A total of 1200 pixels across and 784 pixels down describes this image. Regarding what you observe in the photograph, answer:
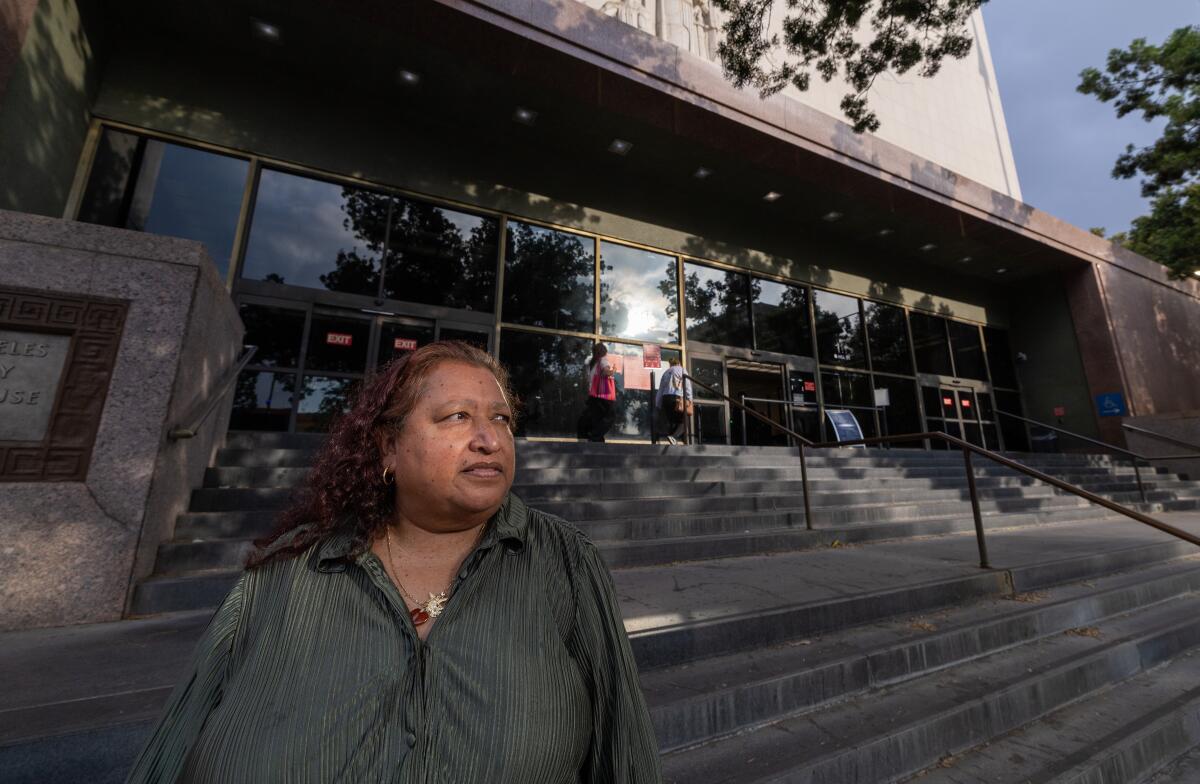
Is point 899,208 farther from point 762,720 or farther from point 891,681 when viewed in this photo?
point 762,720

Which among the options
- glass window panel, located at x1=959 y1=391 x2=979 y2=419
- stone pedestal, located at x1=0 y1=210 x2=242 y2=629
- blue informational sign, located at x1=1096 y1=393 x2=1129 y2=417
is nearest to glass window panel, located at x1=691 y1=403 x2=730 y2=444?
glass window panel, located at x1=959 y1=391 x2=979 y2=419

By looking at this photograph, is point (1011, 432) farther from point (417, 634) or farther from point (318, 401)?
point (417, 634)

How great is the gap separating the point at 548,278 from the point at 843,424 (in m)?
7.60

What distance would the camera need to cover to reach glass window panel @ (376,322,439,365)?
8.26 meters

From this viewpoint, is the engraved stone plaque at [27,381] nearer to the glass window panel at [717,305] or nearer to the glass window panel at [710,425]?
the glass window panel at [710,425]

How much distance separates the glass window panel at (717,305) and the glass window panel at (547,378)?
2989 millimetres

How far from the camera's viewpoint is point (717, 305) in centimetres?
1148

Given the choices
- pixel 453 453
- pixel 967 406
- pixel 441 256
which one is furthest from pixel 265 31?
pixel 967 406

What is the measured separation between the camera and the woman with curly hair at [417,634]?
3.37 feet

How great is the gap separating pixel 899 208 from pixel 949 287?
210 inches

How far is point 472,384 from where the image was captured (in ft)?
4.83

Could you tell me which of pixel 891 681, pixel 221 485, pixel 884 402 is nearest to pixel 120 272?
pixel 221 485

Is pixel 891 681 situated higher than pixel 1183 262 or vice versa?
pixel 1183 262

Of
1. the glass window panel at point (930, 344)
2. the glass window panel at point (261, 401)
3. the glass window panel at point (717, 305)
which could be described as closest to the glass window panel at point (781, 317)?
the glass window panel at point (717, 305)
